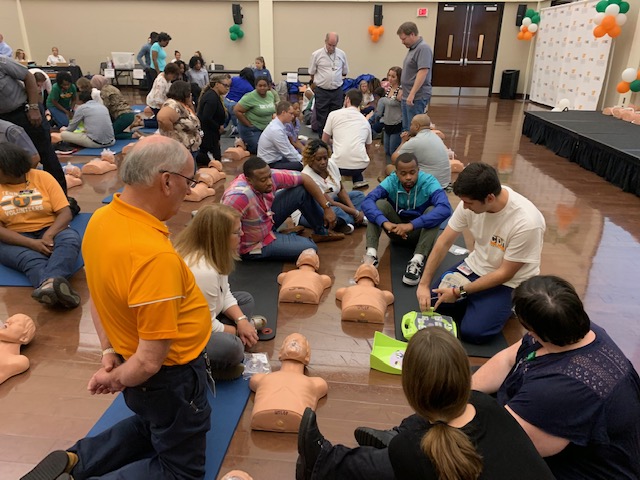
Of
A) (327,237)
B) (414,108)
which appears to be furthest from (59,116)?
(327,237)

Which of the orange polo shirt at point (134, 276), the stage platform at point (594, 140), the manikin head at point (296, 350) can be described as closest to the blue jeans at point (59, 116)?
the manikin head at point (296, 350)

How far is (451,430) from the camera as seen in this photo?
1.05 meters

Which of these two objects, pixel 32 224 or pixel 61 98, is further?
pixel 61 98

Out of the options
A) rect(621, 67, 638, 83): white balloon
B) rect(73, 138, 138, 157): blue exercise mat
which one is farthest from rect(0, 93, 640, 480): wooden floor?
rect(621, 67, 638, 83): white balloon

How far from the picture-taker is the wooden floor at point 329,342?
1.87m

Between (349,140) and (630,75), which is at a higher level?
(630,75)

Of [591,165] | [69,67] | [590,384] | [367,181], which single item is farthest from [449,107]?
[590,384]

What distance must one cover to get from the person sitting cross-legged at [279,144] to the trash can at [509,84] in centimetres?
933

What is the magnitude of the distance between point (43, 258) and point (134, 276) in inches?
88.0

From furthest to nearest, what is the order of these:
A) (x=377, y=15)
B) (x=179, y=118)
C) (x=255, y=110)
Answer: (x=377, y=15) < (x=255, y=110) < (x=179, y=118)

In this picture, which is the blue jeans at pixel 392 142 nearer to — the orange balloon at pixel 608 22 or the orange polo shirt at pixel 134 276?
the orange balloon at pixel 608 22

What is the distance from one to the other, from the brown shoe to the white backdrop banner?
7.22 m

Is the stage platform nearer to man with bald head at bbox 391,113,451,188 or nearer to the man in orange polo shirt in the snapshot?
man with bald head at bbox 391,113,451,188

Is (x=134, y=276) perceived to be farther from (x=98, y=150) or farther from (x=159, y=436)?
(x=98, y=150)
